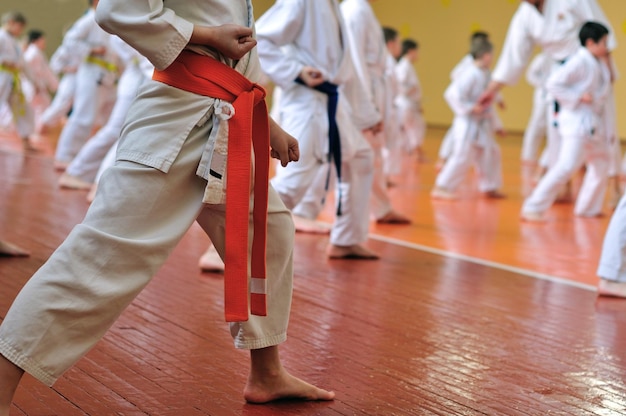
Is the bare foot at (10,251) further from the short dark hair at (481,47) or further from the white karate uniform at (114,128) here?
the short dark hair at (481,47)

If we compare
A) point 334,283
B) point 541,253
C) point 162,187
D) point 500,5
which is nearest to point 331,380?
point 162,187

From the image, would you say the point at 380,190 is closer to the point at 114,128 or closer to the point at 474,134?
the point at 114,128

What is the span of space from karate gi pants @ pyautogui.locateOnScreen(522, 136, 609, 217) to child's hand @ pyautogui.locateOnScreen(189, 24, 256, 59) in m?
5.01

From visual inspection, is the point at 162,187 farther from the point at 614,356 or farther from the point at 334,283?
the point at 334,283

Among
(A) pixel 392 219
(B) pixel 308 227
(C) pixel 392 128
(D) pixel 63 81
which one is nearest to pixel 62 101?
(D) pixel 63 81

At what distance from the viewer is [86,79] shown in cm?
846

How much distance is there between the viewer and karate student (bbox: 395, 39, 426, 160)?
11719 mm

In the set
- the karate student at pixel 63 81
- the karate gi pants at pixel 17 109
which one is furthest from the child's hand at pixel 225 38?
the karate gi pants at pixel 17 109

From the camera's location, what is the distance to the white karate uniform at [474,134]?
26.8ft

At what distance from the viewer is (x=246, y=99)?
2.12 meters

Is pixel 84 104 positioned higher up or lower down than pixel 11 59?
lower down

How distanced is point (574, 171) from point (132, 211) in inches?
212

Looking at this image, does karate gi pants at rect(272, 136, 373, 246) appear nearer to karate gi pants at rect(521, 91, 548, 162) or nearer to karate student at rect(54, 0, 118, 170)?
karate student at rect(54, 0, 118, 170)

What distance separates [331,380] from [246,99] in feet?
2.94
